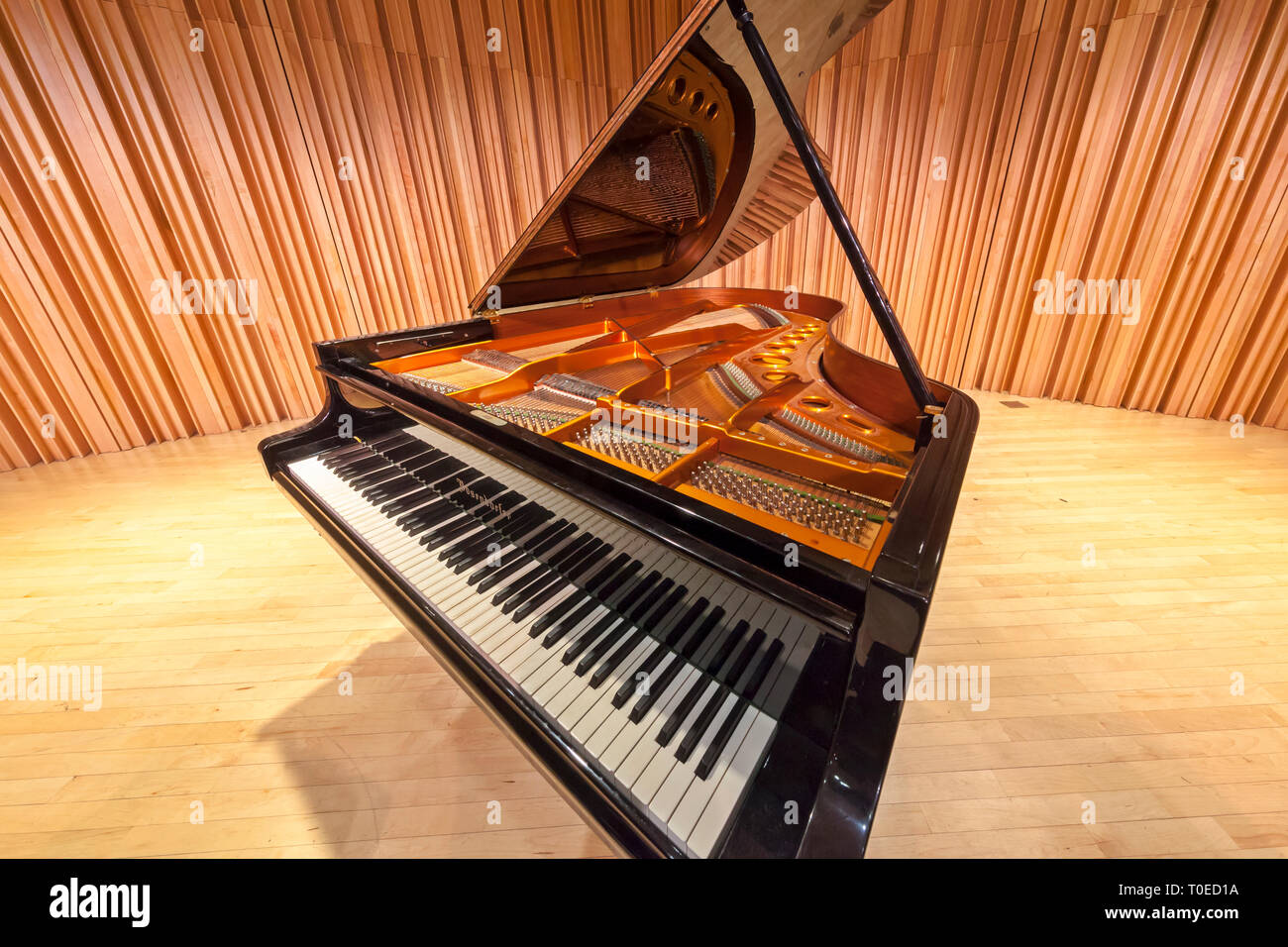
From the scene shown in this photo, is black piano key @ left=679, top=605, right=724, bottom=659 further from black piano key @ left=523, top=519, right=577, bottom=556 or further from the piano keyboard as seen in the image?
black piano key @ left=523, top=519, right=577, bottom=556

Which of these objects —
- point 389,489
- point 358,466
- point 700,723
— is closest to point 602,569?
point 700,723

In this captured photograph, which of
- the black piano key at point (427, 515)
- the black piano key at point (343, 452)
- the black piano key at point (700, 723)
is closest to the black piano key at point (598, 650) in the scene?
the black piano key at point (700, 723)

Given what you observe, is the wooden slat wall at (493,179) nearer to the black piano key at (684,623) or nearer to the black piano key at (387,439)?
the black piano key at (387,439)

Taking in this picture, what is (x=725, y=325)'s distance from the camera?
285cm

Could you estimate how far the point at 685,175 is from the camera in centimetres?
259

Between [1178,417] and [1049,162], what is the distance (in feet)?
8.15

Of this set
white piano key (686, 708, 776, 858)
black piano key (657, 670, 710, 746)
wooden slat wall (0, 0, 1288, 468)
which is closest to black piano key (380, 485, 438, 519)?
black piano key (657, 670, 710, 746)

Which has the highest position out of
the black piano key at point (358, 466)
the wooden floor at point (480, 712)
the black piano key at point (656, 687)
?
the black piano key at point (358, 466)

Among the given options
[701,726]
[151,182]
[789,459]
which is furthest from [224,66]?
[701,726]

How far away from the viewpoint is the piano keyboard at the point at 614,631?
846mm

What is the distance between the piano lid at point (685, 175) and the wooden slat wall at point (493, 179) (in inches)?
114

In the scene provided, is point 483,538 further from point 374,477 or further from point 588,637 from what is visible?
point 374,477

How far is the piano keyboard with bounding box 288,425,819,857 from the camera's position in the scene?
2.77 ft
